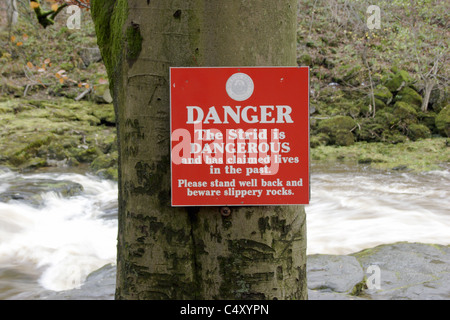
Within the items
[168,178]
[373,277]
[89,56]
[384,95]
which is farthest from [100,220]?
[89,56]

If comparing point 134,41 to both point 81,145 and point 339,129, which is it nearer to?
point 81,145

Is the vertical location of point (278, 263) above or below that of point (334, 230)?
above

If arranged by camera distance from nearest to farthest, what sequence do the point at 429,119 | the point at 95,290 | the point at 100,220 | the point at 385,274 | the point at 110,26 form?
the point at 110,26 < the point at 95,290 < the point at 385,274 < the point at 100,220 < the point at 429,119

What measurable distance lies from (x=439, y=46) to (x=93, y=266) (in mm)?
13883

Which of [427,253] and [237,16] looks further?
[427,253]

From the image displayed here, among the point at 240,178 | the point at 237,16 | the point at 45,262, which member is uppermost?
the point at 237,16

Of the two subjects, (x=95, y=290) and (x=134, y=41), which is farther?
(x=95, y=290)

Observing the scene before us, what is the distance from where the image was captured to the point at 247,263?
1.62 meters

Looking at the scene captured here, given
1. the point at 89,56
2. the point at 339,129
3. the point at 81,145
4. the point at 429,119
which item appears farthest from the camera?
the point at 89,56

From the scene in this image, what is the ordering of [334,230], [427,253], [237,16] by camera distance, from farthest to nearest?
[334,230], [427,253], [237,16]

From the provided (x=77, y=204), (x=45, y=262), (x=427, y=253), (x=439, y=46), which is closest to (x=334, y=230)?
(x=427, y=253)

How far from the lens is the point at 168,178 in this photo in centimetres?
164

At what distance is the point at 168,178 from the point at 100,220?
629 cm
